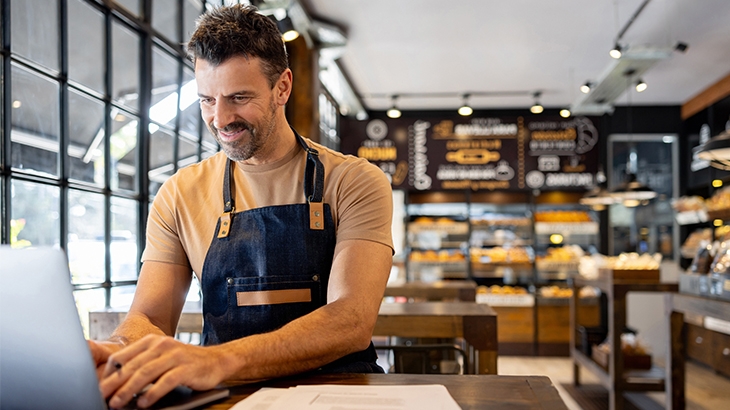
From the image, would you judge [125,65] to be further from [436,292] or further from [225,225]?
[436,292]

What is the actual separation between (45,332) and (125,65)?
2.61 metres

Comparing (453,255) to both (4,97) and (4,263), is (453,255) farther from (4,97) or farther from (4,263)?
(4,263)

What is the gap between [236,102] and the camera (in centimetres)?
134

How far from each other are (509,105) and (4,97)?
6659mm

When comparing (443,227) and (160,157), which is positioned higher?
(160,157)

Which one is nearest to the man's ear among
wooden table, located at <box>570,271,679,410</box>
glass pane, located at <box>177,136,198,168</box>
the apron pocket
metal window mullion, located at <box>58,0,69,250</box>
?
the apron pocket

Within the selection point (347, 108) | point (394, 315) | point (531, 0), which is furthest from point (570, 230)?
point (394, 315)

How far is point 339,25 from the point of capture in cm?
514

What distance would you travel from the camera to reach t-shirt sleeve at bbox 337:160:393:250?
4.34 ft

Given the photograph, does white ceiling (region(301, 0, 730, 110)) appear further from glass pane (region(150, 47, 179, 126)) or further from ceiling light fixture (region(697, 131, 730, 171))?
ceiling light fixture (region(697, 131, 730, 171))

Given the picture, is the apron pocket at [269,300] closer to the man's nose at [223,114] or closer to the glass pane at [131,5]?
the man's nose at [223,114]

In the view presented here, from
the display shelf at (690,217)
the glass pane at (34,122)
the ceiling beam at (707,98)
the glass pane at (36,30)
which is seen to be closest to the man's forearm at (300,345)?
the glass pane at (34,122)

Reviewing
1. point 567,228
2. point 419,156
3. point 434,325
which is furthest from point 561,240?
point 434,325

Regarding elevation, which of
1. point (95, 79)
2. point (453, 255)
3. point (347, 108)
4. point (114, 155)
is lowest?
point (453, 255)
